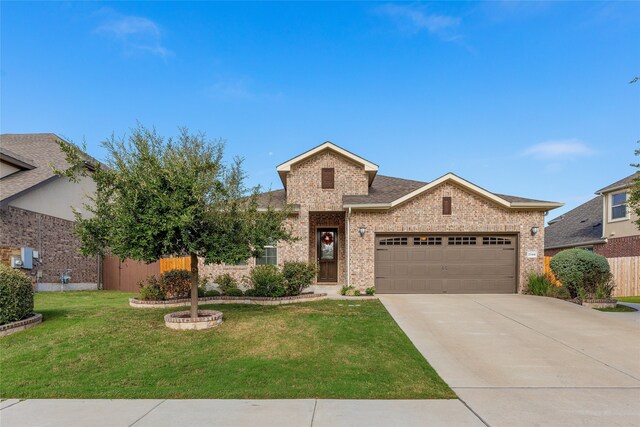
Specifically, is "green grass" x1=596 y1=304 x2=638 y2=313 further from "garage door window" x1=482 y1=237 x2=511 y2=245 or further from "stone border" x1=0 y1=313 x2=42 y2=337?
"stone border" x1=0 y1=313 x2=42 y2=337

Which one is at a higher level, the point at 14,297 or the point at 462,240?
the point at 462,240

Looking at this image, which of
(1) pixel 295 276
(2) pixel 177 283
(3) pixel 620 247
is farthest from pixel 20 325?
(3) pixel 620 247

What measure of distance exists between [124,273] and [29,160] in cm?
651

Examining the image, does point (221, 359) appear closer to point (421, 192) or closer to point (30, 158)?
point (421, 192)

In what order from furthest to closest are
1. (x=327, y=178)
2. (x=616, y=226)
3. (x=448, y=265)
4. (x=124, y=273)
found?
(x=616, y=226)
(x=124, y=273)
(x=327, y=178)
(x=448, y=265)

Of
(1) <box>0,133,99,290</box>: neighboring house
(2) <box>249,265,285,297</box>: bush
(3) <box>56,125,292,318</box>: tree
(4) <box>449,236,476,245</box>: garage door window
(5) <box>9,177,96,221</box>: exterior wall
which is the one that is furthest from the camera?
(5) <box>9,177,96,221</box>: exterior wall

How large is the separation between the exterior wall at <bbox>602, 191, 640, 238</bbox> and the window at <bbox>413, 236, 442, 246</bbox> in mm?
11071

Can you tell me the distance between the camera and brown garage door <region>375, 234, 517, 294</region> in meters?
13.5

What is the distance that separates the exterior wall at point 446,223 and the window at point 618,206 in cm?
833

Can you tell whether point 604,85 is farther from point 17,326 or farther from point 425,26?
point 17,326

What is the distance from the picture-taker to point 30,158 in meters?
16.3

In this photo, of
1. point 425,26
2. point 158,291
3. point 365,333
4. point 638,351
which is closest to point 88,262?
point 158,291

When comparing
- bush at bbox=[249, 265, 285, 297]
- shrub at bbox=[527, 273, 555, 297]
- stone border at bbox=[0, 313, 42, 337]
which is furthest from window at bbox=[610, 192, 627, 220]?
stone border at bbox=[0, 313, 42, 337]

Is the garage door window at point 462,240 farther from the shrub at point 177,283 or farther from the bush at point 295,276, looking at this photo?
the shrub at point 177,283
